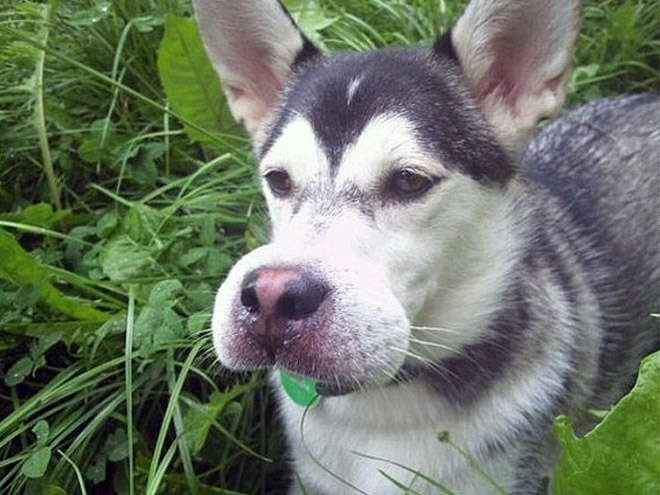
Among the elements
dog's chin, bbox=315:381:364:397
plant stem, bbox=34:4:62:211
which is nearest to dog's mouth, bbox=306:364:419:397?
dog's chin, bbox=315:381:364:397

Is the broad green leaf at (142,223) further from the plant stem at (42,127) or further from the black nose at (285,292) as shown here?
the black nose at (285,292)

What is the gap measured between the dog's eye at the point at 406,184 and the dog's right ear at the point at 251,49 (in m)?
0.60

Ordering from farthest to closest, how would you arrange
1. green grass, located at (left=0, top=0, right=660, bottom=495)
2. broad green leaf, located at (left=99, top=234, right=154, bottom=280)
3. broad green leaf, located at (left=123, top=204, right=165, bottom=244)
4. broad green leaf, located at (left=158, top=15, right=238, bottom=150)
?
1. broad green leaf, located at (left=158, top=15, right=238, bottom=150)
2. broad green leaf, located at (left=123, top=204, right=165, bottom=244)
3. broad green leaf, located at (left=99, top=234, right=154, bottom=280)
4. green grass, located at (left=0, top=0, right=660, bottom=495)

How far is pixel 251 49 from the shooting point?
289 centimetres

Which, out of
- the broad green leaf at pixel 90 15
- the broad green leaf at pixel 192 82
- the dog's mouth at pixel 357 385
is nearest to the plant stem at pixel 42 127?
the broad green leaf at pixel 90 15

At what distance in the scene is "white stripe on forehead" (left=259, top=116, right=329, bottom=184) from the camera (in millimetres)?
2430

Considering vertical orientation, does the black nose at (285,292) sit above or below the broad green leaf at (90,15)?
above

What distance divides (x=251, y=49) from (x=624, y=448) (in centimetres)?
143

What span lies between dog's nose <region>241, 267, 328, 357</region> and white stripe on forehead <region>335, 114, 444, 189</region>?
329 millimetres

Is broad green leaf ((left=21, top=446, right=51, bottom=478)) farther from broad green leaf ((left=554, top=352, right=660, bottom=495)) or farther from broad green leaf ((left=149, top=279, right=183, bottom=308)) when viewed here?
broad green leaf ((left=554, top=352, right=660, bottom=495))

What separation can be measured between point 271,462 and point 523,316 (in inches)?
34.7

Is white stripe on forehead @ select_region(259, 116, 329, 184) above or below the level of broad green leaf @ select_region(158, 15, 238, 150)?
above

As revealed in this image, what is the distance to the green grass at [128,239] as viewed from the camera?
9.69 feet

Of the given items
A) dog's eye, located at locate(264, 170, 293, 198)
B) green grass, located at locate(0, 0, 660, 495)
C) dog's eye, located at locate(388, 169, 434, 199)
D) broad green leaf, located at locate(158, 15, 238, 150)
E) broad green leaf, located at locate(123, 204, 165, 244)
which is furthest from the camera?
broad green leaf, located at locate(158, 15, 238, 150)
